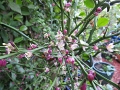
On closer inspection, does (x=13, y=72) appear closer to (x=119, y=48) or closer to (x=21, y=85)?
(x=21, y=85)

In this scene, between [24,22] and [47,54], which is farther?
[24,22]

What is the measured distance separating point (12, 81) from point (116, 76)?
5.07 feet

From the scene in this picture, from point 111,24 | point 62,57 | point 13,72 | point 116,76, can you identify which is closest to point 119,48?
point 111,24

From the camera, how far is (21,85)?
0.70m

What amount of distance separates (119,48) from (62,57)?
0.23 meters

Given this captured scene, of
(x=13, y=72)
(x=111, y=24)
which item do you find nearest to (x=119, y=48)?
(x=111, y=24)

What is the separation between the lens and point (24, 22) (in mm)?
749

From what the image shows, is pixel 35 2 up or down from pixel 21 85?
up

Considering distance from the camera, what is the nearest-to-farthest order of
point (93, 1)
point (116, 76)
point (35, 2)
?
point (93, 1) → point (35, 2) → point (116, 76)

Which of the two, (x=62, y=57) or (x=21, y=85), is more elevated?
(x=62, y=57)

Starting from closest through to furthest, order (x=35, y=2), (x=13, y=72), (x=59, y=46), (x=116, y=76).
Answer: (x=59, y=46) < (x=13, y=72) < (x=35, y=2) < (x=116, y=76)

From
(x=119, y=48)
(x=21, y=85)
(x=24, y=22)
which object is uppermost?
(x=24, y=22)

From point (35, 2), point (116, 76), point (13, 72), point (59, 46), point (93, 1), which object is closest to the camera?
point (59, 46)

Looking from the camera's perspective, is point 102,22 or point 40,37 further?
point 40,37
